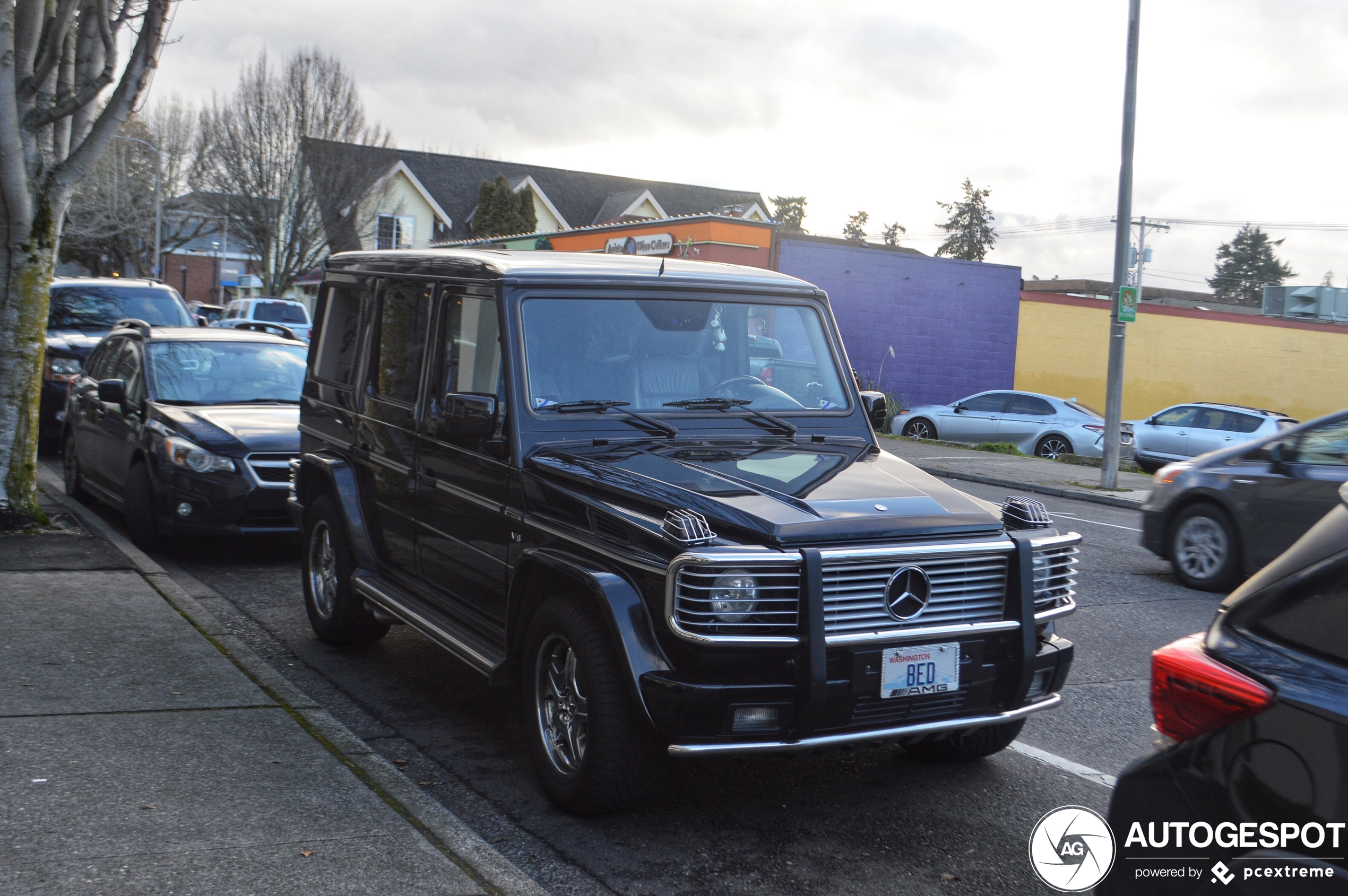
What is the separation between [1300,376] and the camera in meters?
38.4

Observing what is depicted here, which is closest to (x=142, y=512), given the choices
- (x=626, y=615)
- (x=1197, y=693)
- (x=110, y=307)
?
(x=626, y=615)

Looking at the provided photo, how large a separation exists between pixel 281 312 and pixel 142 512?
2677cm

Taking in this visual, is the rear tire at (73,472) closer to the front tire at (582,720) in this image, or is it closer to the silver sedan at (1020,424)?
the front tire at (582,720)

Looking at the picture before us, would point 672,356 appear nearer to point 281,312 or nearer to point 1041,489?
point 1041,489

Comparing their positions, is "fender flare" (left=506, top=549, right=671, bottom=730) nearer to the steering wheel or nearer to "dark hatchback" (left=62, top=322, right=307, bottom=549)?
the steering wheel

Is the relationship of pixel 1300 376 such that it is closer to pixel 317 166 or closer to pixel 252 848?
pixel 317 166

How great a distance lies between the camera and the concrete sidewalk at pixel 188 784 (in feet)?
12.2

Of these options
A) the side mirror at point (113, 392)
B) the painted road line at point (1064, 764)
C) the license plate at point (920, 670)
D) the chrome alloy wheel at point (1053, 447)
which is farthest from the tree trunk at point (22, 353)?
the chrome alloy wheel at point (1053, 447)

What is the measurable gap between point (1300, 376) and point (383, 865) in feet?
132

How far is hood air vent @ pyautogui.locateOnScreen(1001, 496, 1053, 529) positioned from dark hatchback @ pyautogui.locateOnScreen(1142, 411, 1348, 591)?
4507mm

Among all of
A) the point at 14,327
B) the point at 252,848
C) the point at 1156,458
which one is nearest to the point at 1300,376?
the point at 1156,458

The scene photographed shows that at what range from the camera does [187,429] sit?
899 centimetres

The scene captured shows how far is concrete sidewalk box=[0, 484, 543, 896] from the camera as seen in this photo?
3715 millimetres

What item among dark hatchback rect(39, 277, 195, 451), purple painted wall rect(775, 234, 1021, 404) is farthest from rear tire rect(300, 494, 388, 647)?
purple painted wall rect(775, 234, 1021, 404)
